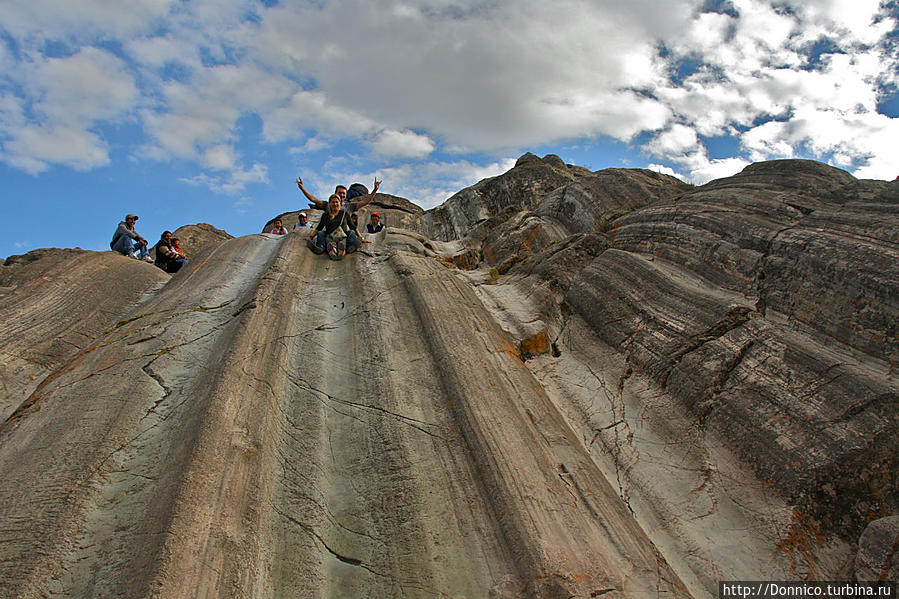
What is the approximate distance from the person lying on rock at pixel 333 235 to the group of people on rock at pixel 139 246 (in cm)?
392

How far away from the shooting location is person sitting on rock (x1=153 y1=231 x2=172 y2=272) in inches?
407

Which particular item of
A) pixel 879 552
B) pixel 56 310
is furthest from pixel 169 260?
pixel 879 552

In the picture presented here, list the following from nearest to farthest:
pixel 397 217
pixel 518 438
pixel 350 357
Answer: pixel 518 438 < pixel 350 357 < pixel 397 217

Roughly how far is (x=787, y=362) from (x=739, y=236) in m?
2.38

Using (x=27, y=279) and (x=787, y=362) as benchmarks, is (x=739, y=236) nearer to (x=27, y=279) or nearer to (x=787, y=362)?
(x=787, y=362)

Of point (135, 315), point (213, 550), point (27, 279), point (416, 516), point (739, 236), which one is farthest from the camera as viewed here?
point (27, 279)

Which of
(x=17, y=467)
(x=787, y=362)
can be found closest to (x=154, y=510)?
(x=17, y=467)

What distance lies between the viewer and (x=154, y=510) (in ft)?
10.8

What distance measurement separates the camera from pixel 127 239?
10.5 meters

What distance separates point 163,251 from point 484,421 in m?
9.94

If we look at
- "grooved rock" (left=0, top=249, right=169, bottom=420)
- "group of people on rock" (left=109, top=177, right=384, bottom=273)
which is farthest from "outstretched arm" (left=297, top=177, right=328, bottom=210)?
"grooved rock" (left=0, top=249, right=169, bottom=420)

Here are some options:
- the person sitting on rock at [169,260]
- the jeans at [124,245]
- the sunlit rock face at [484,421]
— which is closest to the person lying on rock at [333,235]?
the sunlit rock face at [484,421]

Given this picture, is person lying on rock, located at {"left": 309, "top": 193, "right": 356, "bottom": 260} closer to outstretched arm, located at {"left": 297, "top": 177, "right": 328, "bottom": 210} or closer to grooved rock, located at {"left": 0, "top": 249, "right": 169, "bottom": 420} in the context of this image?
outstretched arm, located at {"left": 297, "top": 177, "right": 328, "bottom": 210}

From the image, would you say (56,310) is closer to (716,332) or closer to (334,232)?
(334,232)
